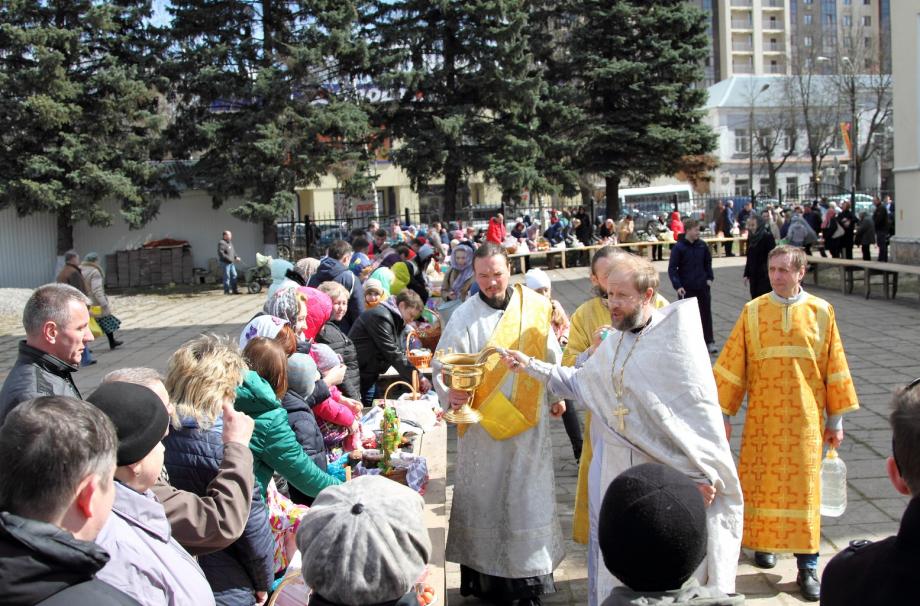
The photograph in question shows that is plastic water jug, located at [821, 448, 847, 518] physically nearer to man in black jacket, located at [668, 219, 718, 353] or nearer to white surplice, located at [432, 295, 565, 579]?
white surplice, located at [432, 295, 565, 579]

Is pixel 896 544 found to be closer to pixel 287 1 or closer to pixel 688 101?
pixel 287 1

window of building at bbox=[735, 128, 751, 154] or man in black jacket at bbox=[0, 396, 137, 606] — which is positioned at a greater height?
window of building at bbox=[735, 128, 751, 154]

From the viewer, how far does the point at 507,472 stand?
172 inches

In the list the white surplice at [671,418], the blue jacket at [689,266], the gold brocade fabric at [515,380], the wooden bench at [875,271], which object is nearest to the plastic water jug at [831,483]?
the white surplice at [671,418]

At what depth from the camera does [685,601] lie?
199 centimetres

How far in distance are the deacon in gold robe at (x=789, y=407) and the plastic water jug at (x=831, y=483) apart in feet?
0.57

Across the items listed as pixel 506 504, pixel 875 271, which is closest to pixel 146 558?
pixel 506 504

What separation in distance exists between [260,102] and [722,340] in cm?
1763

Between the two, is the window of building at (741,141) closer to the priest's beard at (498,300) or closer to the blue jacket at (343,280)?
the blue jacket at (343,280)

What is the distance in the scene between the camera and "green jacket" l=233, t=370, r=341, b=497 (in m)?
3.57

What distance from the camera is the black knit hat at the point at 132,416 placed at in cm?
243

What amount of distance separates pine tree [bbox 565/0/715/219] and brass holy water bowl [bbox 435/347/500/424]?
2761cm

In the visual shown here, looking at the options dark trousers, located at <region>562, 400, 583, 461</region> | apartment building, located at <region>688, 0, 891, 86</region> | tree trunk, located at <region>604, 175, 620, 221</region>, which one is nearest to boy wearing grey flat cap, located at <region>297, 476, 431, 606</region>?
dark trousers, located at <region>562, 400, 583, 461</region>

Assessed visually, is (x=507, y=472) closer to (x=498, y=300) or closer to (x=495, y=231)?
(x=498, y=300)
